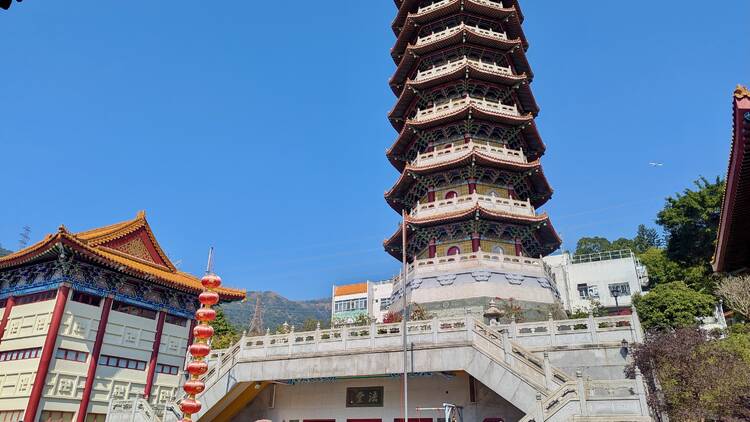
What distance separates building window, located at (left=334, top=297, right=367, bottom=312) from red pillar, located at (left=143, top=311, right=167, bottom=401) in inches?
1301

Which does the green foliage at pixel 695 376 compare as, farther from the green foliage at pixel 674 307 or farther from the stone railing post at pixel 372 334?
the green foliage at pixel 674 307

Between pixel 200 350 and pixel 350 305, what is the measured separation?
4808cm

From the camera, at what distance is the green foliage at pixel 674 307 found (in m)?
24.2

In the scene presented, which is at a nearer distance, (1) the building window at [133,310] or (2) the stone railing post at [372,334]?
(2) the stone railing post at [372,334]

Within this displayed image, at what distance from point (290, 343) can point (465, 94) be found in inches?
671

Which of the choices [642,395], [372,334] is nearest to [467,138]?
[372,334]

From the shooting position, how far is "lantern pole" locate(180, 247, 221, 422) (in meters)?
8.42

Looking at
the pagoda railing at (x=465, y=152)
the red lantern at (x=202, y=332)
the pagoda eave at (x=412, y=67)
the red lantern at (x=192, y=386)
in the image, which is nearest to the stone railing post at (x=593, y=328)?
the red lantern at (x=202, y=332)

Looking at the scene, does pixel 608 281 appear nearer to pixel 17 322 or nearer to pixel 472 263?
pixel 472 263

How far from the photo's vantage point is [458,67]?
88.6 ft

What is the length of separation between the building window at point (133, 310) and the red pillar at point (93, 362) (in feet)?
1.86

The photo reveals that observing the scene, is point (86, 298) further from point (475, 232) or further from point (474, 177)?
point (474, 177)

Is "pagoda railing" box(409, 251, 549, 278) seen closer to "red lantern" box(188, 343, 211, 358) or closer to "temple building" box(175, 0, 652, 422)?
"temple building" box(175, 0, 652, 422)

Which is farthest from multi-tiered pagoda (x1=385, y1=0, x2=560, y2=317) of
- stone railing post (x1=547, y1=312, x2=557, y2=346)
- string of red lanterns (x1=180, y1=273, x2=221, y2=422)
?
string of red lanterns (x1=180, y1=273, x2=221, y2=422)
